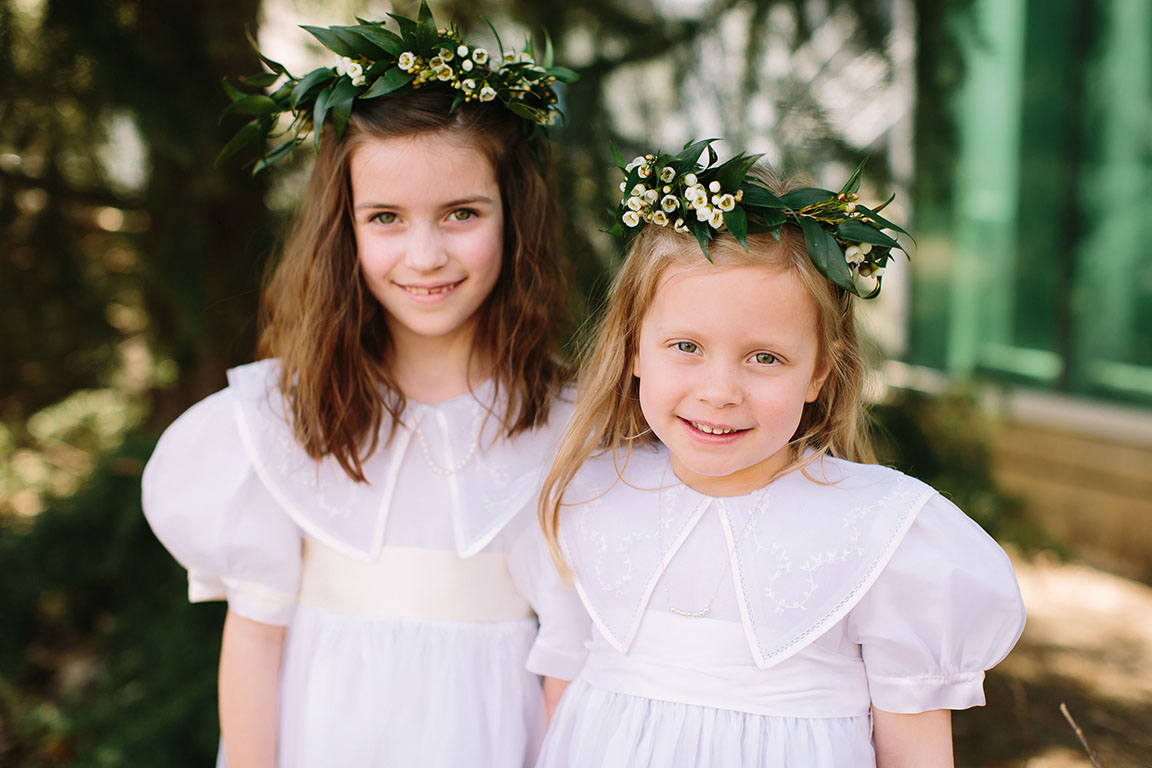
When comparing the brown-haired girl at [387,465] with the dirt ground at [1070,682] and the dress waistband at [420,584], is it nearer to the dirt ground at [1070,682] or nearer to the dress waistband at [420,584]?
the dress waistband at [420,584]

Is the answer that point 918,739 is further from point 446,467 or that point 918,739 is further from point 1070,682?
point 1070,682

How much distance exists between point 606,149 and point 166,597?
5.43 feet

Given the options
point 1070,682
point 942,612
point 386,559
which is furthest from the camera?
point 1070,682

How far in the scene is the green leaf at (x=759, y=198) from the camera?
1316mm

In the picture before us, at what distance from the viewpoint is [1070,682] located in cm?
285

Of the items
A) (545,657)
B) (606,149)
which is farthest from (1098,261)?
(545,657)

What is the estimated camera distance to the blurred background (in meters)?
2.14

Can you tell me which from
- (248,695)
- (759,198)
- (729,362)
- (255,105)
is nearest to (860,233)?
(759,198)

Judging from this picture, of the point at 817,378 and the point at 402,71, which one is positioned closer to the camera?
the point at 817,378

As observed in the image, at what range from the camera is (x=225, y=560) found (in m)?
1.66

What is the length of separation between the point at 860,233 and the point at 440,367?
79cm

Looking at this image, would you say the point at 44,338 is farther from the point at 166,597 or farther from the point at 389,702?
the point at 389,702

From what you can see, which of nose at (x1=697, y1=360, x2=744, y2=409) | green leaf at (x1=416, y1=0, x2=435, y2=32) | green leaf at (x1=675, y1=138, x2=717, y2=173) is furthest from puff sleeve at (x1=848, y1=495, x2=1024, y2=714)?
green leaf at (x1=416, y1=0, x2=435, y2=32)

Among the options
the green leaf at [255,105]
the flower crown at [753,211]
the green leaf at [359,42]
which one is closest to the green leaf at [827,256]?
the flower crown at [753,211]
